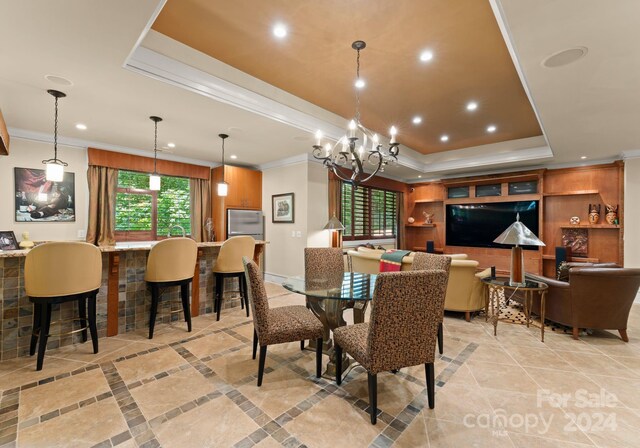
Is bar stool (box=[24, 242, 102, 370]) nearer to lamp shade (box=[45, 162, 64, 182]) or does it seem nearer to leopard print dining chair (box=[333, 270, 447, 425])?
lamp shade (box=[45, 162, 64, 182])

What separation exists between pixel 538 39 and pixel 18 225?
21.3ft

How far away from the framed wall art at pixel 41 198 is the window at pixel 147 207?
2.14 feet

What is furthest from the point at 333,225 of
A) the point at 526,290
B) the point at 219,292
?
the point at 526,290

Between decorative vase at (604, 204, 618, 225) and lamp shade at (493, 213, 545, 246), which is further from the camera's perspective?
decorative vase at (604, 204, 618, 225)

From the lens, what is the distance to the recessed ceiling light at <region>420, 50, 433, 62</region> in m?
2.76

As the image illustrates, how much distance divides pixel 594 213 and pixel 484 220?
1.93 m

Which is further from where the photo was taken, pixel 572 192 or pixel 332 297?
pixel 572 192

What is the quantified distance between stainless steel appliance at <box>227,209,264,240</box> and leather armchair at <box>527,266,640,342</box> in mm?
5077

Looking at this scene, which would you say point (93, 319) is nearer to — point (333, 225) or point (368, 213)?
point (333, 225)

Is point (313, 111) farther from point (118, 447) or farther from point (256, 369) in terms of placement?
point (118, 447)

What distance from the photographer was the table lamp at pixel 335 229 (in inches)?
217

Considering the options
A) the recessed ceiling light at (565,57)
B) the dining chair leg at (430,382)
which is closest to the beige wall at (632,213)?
the recessed ceiling light at (565,57)

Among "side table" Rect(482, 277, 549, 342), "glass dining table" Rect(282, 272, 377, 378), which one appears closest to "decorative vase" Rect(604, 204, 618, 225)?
"side table" Rect(482, 277, 549, 342)

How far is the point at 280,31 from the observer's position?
248 centimetres
